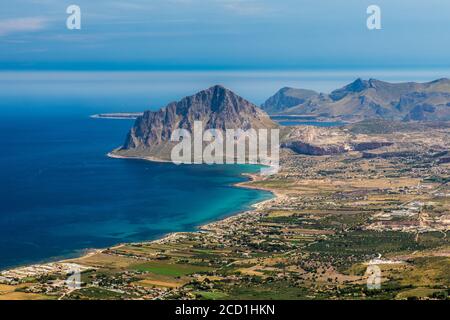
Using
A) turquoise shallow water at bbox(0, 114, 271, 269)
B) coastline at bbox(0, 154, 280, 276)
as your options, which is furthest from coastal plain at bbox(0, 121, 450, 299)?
turquoise shallow water at bbox(0, 114, 271, 269)

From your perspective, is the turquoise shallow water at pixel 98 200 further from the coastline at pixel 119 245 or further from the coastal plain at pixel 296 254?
the coastal plain at pixel 296 254

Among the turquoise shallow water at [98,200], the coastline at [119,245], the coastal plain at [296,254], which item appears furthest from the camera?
the turquoise shallow water at [98,200]

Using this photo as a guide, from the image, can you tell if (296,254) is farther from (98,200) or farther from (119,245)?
(98,200)

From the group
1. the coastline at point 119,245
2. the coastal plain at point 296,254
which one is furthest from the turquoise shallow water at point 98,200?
the coastal plain at point 296,254

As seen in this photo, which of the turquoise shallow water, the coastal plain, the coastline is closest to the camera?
the coastal plain

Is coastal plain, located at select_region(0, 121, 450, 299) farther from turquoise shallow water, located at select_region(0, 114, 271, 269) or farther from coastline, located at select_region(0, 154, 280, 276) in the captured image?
turquoise shallow water, located at select_region(0, 114, 271, 269)

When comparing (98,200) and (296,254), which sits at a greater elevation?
(296,254)

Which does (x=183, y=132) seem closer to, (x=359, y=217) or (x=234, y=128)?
(x=234, y=128)

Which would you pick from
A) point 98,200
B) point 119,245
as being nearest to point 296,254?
point 119,245
